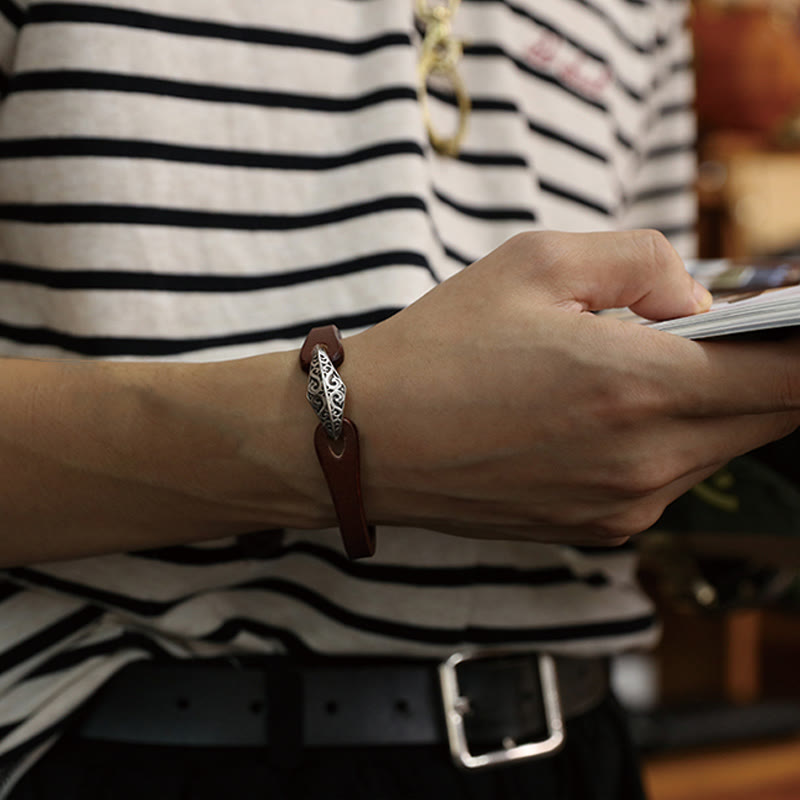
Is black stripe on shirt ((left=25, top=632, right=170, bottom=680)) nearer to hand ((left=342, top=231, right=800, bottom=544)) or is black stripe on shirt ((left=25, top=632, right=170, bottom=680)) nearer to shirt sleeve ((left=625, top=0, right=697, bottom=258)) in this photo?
A: hand ((left=342, top=231, right=800, bottom=544))

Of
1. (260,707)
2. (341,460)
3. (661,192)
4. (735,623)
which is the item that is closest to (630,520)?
(341,460)

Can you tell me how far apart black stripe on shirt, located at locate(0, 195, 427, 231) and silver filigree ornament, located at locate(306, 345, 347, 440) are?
16 cm

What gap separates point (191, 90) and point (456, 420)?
26 cm

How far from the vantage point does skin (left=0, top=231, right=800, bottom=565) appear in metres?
0.34

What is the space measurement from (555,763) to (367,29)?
486mm

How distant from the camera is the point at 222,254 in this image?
1.56ft

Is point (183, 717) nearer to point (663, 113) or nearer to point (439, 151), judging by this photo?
point (439, 151)

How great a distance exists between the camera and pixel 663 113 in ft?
2.67

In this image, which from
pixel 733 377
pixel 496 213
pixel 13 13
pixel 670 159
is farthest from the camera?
pixel 670 159

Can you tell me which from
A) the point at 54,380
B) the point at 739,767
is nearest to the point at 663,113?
the point at 54,380

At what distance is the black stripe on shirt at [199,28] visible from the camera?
441 millimetres

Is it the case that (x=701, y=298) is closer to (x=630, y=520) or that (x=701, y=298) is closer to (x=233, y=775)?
(x=630, y=520)

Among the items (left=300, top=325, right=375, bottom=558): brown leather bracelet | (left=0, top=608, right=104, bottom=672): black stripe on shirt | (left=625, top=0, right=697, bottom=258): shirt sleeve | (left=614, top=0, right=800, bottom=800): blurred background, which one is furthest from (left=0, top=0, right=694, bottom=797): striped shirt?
(left=614, top=0, right=800, bottom=800): blurred background

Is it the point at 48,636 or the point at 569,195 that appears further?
the point at 569,195
